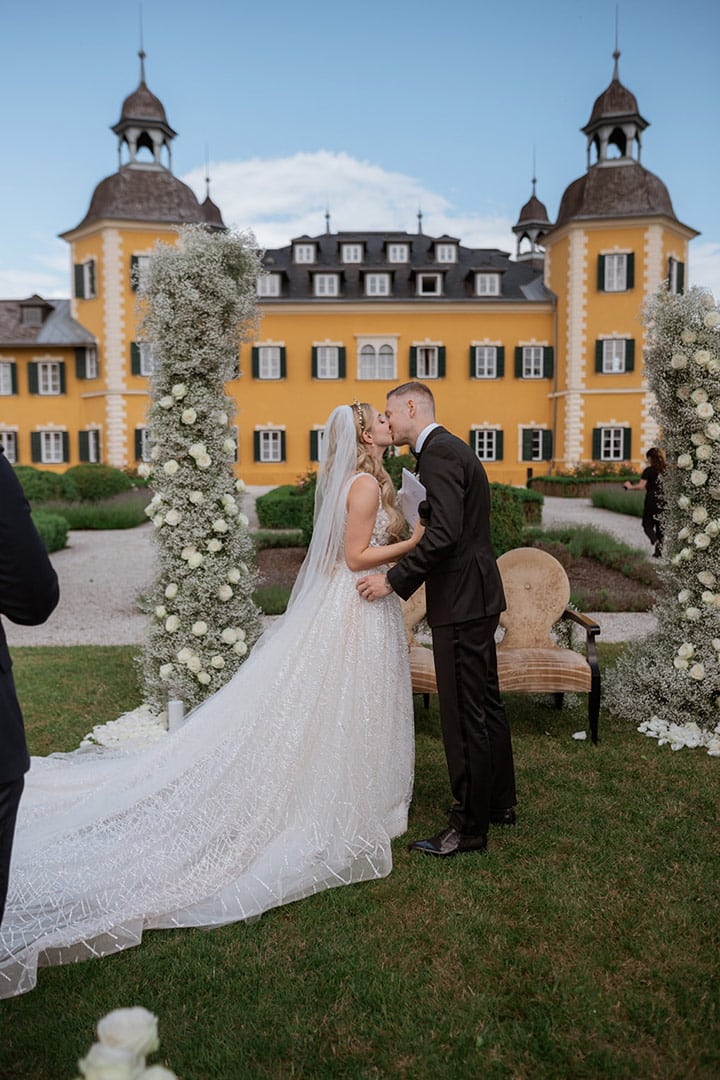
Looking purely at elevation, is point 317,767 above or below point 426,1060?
above

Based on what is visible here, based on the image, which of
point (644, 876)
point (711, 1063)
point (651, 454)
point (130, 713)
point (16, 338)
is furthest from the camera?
point (16, 338)

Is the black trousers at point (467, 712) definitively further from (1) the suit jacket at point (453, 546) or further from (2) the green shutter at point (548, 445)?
(2) the green shutter at point (548, 445)

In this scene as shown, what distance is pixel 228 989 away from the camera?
3.19 m

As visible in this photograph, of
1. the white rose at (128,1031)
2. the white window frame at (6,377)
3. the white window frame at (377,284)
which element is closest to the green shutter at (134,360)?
the white window frame at (6,377)

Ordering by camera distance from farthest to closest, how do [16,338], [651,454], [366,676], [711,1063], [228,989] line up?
[16,338]
[651,454]
[366,676]
[228,989]
[711,1063]

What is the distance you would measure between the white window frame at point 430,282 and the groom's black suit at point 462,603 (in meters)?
29.9

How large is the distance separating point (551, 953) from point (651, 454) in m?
7.03

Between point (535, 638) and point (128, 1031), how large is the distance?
5733mm

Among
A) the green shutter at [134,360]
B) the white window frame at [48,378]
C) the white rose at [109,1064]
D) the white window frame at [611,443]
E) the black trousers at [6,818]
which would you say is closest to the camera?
the white rose at [109,1064]

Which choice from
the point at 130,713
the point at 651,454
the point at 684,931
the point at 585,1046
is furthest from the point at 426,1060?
the point at 651,454

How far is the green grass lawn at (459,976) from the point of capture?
283cm

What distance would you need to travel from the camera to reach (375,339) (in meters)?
32.9

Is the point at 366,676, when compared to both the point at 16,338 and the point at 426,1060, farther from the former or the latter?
the point at 16,338

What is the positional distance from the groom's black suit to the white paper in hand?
0.55ft
